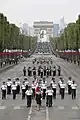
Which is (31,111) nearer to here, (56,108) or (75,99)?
(56,108)

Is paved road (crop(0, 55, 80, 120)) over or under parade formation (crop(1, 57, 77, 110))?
under

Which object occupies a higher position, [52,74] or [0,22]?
[0,22]

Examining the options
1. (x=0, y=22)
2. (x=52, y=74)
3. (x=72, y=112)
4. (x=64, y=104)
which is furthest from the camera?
(x=0, y=22)

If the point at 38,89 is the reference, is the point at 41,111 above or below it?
below

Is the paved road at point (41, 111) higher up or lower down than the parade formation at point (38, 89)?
lower down

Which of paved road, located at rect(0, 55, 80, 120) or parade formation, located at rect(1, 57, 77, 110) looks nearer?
paved road, located at rect(0, 55, 80, 120)

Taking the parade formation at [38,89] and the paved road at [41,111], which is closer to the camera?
the paved road at [41,111]

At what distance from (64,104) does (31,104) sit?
2493mm

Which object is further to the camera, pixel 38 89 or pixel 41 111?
pixel 38 89

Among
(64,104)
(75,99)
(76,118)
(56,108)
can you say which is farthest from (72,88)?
(76,118)

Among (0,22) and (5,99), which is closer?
(5,99)

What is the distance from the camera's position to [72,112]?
92.3 ft

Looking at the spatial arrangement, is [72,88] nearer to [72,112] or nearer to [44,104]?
[44,104]

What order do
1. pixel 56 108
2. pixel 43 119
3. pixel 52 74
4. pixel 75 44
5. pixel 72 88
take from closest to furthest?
pixel 43 119 < pixel 56 108 < pixel 72 88 < pixel 52 74 < pixel 75 44
